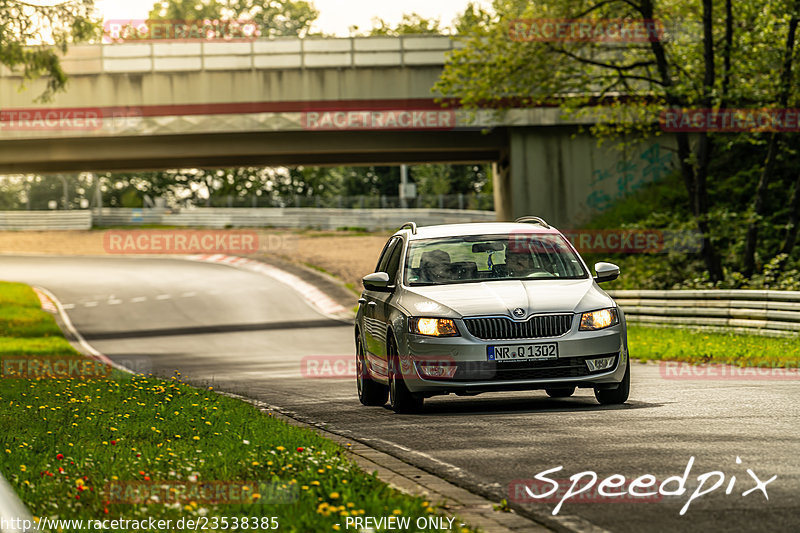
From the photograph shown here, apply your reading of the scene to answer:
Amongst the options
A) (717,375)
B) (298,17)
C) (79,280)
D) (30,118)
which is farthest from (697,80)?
(298,17)

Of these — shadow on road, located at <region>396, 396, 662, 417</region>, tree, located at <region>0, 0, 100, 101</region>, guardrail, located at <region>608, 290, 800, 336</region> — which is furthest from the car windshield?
tree, located at <region>0, 0, 100, 101</region>

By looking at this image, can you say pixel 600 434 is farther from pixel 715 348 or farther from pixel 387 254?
pixel 715 348

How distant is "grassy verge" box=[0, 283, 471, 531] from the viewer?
6059 mm

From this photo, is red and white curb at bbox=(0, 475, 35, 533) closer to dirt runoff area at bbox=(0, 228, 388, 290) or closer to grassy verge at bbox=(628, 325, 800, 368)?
grassy verge at bbox=(628, 325, 800, 368)

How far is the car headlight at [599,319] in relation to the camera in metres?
10.6

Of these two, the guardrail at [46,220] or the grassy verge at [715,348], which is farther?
the guardrail at [46,220]

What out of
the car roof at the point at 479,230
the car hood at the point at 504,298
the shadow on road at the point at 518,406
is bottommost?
the shadow on road at the point at 518,406

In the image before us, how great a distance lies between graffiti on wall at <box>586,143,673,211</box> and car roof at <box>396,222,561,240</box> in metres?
27.8

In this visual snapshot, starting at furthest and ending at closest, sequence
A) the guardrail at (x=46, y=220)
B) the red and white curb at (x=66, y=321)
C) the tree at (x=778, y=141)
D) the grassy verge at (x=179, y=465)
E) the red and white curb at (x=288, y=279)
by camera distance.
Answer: the guardrail at (x=46, y=220)
the red and white curb at (x=288, y=279)
the tree at (x=778, y=141)
the red and white curb at (x=66, y=321)
the grassy verge at (x=179, y=465)

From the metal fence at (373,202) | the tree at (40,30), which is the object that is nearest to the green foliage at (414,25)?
the metal fence at (373,202)

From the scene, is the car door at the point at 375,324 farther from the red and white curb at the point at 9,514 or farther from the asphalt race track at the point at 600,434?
the red and white curb at the point at 9,514

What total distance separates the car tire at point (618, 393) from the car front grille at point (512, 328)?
880 millimetres

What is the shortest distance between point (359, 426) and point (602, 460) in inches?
128

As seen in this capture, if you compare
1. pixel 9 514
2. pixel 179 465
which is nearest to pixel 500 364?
pixel 179 465
